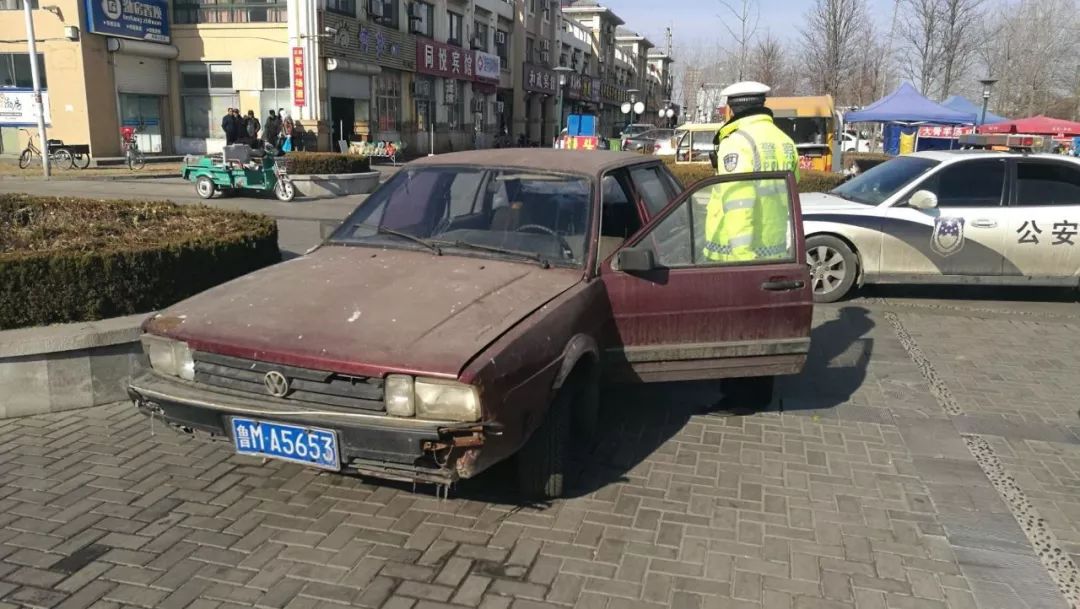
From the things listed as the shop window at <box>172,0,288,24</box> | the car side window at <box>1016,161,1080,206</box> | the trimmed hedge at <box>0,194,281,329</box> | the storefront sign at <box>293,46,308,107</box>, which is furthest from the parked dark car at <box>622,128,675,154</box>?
the trimmed hedge at <box>0,194,281,329</box>

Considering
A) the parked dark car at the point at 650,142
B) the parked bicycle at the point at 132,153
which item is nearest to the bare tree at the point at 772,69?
the parked dark car at the point at 650,142

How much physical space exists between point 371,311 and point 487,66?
4089 cm

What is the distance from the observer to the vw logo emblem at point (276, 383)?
10.8ft

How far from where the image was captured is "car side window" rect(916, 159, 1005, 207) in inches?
317

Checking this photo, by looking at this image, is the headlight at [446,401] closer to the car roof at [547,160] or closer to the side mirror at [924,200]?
the car roof at [547,160]

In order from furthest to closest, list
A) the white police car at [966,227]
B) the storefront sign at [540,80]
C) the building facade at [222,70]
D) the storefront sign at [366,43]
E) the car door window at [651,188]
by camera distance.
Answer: the storefront sign at [540,80], the storefront sign at [366,43], the building facade at [222,70], the white police car at [966,227], the car door window at [651,188]

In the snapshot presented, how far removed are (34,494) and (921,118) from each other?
2375 cm

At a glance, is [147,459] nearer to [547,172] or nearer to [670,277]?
[547,172]

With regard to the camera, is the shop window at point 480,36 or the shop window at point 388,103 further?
the shop window at point 480,36

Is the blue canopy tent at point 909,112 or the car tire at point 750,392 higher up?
the blue canopy tent at point 909,112

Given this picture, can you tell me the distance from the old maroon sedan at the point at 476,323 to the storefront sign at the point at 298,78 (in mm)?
24262

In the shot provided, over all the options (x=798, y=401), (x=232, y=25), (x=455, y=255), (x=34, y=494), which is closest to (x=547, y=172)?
(x=455, y=255)

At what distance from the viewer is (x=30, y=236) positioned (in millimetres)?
5707

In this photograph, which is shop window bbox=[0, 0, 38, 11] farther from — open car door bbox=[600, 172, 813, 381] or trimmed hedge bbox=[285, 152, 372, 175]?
open car door bbox=[600, 172, 813, 381]
